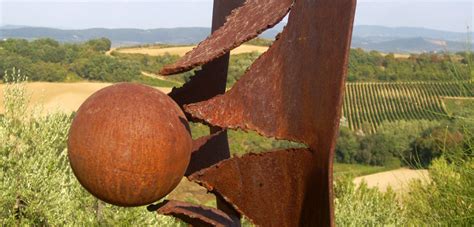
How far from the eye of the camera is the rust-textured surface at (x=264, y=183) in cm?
391

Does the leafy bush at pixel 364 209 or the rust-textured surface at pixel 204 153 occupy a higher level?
the rust-textured surface at pixel 204 153

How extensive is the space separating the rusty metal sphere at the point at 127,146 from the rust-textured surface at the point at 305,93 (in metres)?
0.50

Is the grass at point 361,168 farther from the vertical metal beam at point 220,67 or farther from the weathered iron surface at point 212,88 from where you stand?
the weathered iron surface at point 212,88

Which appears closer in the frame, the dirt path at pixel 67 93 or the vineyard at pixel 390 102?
the dirt path at pixel 67 93

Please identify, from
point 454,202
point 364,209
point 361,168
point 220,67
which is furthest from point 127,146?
point 361,168

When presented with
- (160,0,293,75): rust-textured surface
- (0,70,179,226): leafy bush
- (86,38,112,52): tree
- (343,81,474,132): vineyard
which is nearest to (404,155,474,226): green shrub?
(0,70,179,226): leafy bush

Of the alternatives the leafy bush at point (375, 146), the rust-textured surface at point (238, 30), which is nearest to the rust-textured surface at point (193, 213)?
the rust-textured surface at point (238, 30)

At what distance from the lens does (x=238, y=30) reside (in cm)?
414

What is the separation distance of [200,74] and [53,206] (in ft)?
27.6

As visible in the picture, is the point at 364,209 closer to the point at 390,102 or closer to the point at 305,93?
the point at 305,93

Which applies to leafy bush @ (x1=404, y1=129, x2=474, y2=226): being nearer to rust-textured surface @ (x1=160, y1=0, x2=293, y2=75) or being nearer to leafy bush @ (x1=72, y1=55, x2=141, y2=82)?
rust-textured surface @ (x1=160, y1=0, x2=293, y2=75)

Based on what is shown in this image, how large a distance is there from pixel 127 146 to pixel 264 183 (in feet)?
3.46

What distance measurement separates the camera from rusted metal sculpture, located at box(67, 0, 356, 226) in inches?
142

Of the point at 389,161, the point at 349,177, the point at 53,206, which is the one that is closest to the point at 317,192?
the point at 53,206
